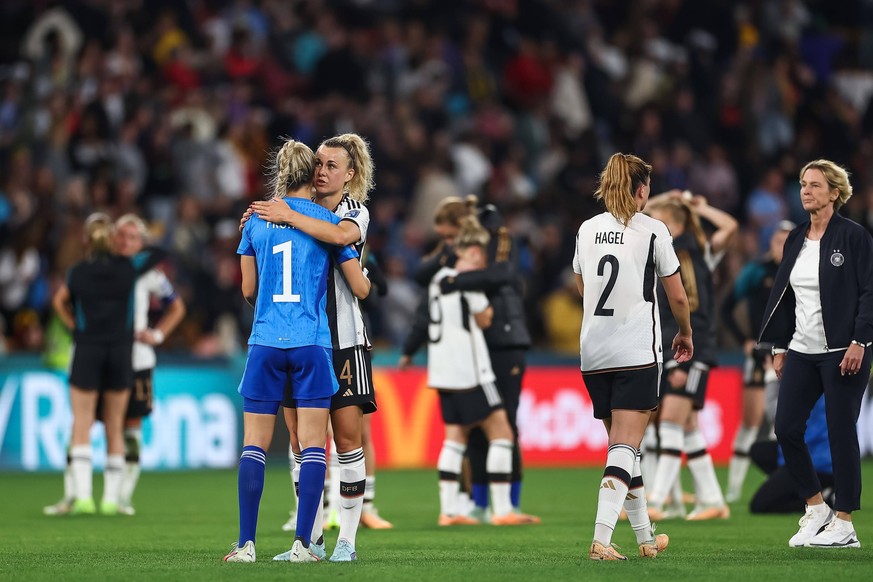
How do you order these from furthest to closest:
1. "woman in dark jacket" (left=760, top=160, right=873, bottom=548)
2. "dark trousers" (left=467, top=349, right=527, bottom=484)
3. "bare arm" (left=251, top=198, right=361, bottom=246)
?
"dark trousers" (left=467, top=349, right=527, bottom=484)
"woman in dark jacket" (left=760, top=160, right=873, bottom=548)
"bare arm" (left=251, top=198, right=361, bottom=246)

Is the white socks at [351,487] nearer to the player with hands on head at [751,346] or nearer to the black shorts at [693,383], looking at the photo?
the black shorts at [693,383]

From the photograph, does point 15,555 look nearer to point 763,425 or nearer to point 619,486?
point 619,486

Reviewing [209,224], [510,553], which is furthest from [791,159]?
[510,553]

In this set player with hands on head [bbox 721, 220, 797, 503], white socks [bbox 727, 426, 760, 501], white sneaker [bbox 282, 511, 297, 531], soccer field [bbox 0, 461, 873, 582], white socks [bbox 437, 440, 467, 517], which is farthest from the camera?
white socks [bbox 727, 426, 760, 501]

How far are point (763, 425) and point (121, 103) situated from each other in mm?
10317

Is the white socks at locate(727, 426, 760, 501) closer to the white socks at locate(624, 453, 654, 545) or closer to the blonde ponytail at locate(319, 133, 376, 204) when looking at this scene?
the white socks at locate(624, 453, 654, 545)

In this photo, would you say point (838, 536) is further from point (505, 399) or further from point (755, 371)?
point (755, 371)

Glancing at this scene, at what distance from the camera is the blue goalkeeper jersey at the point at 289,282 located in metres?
8.62

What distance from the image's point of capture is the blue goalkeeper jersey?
8.62 meters

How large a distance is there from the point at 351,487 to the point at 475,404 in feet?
12.3

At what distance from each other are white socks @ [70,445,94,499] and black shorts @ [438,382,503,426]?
3506 mm

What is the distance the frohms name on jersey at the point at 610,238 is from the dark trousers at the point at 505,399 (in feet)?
12.8

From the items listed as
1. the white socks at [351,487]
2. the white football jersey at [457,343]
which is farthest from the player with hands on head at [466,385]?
the white socks at [351,487]

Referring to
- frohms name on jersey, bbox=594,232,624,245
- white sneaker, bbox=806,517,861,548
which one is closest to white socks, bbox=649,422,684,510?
white sneaker, bbox=806,517,861,548
